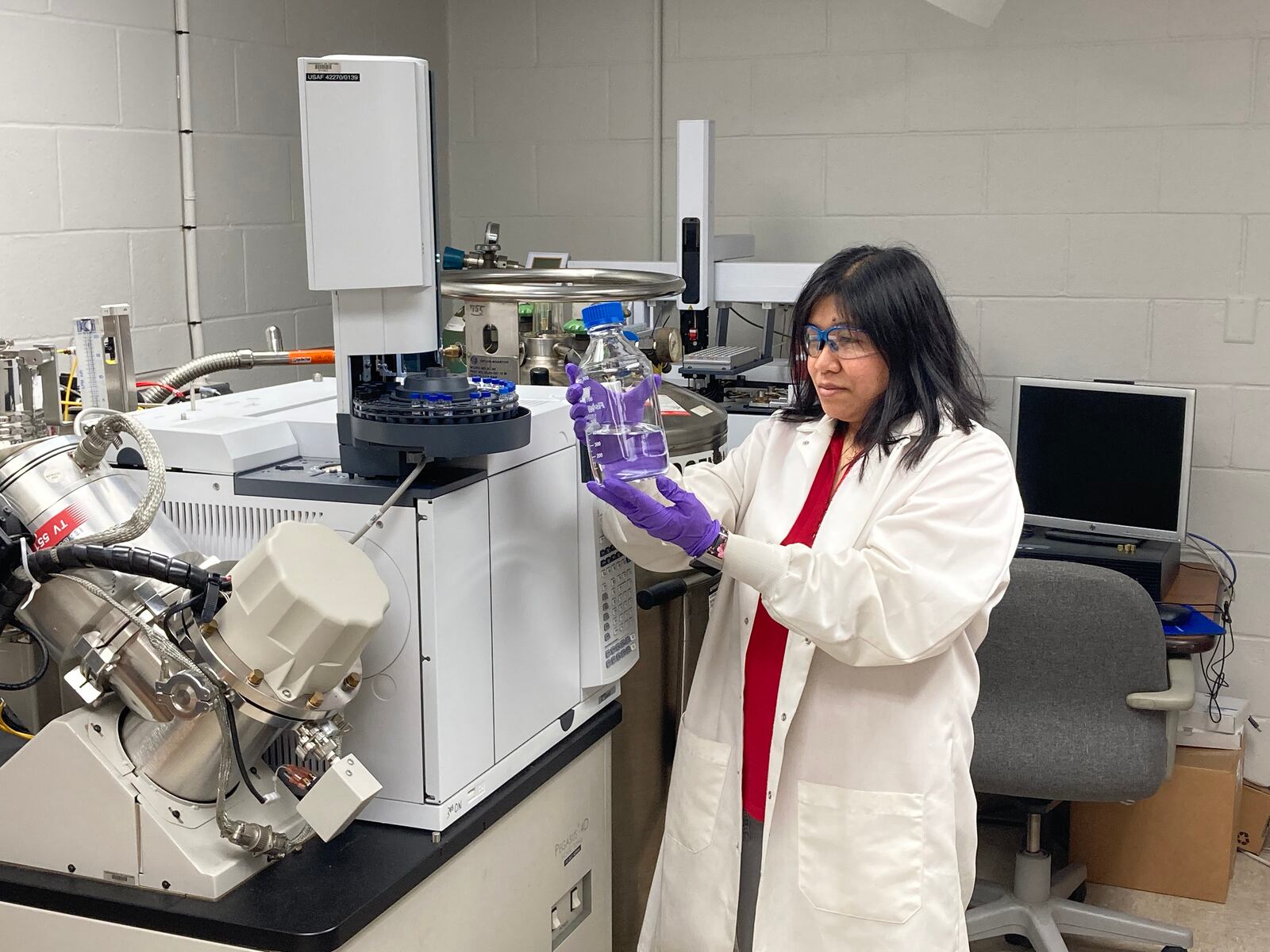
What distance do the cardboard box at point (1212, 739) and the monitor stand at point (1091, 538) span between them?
426 millimetres

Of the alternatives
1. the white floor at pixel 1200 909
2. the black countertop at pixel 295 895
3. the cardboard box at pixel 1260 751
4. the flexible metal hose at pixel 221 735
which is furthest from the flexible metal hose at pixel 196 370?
the cardboard box at pixel 1260 751

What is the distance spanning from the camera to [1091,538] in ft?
9.41

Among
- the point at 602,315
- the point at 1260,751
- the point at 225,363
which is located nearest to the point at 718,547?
the point at 602,315

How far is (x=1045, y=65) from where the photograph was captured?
122 inches

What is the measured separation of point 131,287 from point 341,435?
1519 millimetres

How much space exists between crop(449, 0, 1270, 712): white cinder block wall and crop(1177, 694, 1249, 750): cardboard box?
34 centimetres

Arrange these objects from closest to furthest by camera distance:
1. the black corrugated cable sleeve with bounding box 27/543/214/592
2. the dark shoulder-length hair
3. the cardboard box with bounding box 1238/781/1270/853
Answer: the black corrugated cable sleeve with bounding box 27/543/214/592, the dark shoulder-length hair, the cardboard box with bounding box 1238/781/1270/853

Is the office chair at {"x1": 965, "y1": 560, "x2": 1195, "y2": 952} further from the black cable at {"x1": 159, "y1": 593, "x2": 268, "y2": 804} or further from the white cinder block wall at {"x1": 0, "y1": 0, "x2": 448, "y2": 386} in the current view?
the white cinder block wall at {"x1": 0, "y1": 0, "x2": 448, "y2": 386}

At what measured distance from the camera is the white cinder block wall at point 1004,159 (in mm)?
2990

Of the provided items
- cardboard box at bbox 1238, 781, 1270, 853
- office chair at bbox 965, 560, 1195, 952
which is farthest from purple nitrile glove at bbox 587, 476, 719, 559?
cardboard box at bbox 1238, 781, 1270, 853

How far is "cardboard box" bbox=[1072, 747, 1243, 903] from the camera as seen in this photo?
2.71 metres

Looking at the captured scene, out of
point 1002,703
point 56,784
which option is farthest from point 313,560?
point 1002,703

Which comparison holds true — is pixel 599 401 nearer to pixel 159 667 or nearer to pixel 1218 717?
pixel 159 667

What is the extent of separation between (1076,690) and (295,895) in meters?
1.59
